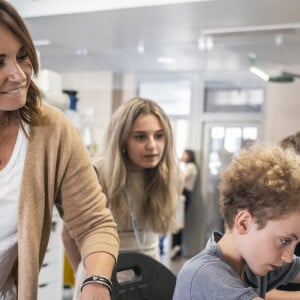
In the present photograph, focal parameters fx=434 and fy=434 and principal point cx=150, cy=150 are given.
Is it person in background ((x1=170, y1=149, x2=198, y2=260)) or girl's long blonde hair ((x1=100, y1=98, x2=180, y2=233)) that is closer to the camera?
girl's long blonde hair ((x1=100, y1=98, x2=180, y2=233))

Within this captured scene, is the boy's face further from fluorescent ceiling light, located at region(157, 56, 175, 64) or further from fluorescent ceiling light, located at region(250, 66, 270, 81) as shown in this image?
fluorescent ceiling light, located at region(157, 56, 175, 64)

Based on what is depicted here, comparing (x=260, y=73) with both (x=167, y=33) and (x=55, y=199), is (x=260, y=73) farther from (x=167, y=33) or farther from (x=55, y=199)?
(x=55, y=199)

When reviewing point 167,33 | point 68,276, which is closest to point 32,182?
point 68,276

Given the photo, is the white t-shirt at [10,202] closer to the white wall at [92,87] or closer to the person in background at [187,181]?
the person in background at [187,181]

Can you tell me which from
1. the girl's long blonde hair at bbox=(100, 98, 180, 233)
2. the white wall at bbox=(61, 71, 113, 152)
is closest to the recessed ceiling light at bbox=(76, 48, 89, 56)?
the white wall at bbox=(61, 71, 113, 152)

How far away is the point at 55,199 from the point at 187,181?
395cm

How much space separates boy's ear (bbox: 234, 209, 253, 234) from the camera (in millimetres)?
1002

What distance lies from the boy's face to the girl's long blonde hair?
713mm

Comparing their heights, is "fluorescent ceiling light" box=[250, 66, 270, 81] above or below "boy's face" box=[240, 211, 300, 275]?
above

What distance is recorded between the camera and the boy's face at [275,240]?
0.97 m

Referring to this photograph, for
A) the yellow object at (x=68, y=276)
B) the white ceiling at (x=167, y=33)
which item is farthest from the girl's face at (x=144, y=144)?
the yellow object at (x=68, y=276)

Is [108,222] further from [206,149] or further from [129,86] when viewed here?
[129,86]

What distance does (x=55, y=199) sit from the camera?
1.02m

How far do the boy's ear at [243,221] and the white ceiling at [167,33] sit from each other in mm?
2349
